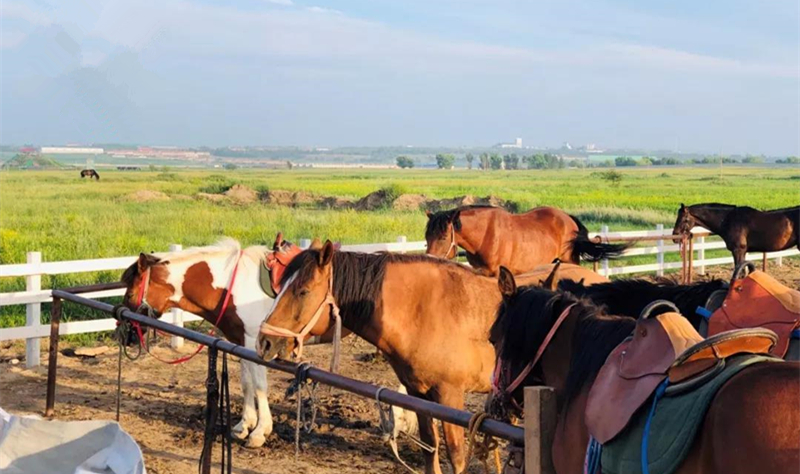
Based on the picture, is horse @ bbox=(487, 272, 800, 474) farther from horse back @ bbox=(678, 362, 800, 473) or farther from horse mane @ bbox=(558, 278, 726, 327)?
horse mane @ bbox=(558, 278, 726, 327)

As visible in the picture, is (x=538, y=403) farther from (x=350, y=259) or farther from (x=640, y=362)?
(x=350, y=259)

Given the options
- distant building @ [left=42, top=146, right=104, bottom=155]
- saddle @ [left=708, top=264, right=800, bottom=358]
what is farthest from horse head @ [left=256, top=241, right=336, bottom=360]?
distant building @ [left=42, top=146, right=104, bottom=155]

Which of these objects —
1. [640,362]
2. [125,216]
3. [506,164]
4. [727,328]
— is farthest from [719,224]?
[506,164]

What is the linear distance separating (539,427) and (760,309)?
3.56ft

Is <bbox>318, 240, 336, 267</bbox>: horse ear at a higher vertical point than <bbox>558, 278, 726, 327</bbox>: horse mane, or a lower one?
higher

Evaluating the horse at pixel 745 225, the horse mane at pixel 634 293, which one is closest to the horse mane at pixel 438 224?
the horse mane at pixel 634 293

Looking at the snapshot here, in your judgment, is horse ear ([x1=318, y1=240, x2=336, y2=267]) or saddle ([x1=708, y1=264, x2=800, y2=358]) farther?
horse ear ([x1=318, y1=240, x2=336, y2=267])

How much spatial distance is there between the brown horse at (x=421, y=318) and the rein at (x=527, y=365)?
1.59 metres

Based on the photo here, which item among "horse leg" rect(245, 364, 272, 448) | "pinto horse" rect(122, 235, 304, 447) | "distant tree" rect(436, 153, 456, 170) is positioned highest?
"distant tree" rect(436, 153, 456, 170)

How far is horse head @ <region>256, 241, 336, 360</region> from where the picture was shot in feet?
14.0

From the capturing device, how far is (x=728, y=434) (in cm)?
199

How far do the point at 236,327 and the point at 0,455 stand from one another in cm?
215

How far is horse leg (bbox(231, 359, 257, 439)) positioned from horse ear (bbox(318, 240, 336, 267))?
6.73 feet

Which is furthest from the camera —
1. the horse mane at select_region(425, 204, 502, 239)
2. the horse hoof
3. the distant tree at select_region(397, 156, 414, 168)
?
the distant tree at select_region(397, 156, 414, 168)
